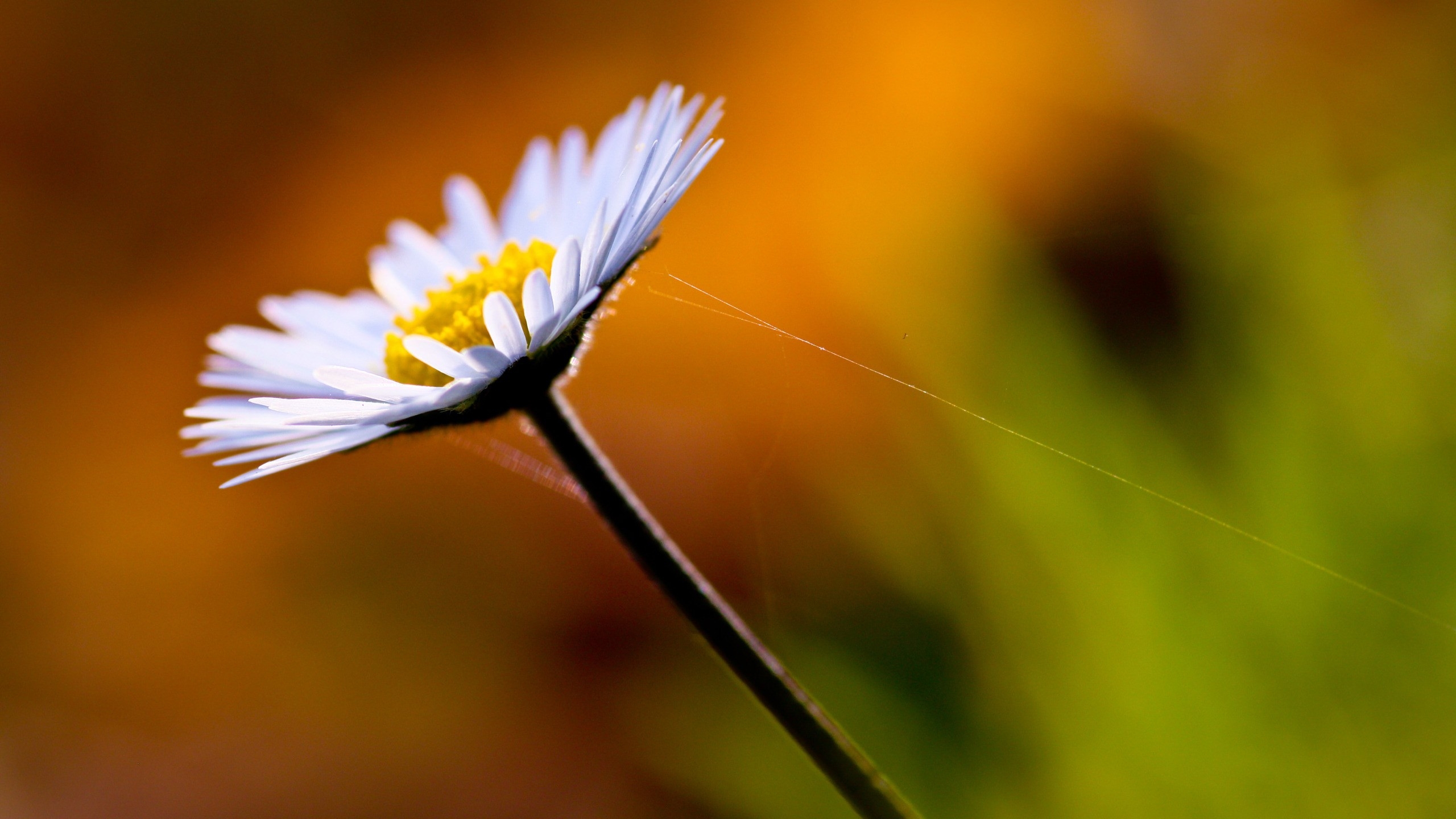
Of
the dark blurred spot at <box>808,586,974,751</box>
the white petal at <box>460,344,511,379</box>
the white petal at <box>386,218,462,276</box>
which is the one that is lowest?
the dark blurred spot at <box>808,586,974,751</box>

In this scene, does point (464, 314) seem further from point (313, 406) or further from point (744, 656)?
point (744, 656)

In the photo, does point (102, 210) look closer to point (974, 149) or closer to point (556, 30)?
point (556, 30)

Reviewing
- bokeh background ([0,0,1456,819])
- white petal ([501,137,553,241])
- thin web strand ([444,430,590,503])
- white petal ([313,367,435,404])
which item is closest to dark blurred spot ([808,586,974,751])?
bokeh background ([0,0,1456,819])

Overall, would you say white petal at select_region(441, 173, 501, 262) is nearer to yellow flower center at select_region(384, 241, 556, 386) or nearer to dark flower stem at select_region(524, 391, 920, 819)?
yellow flower center at select_region(384, 241, 556, 386)

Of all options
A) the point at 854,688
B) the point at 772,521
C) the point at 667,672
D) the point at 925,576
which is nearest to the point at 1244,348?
the point at 925,576

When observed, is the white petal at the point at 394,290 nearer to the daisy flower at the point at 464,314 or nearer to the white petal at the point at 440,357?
the daisy flower at the point at 464,314

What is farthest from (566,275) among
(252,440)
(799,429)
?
(799,429)
